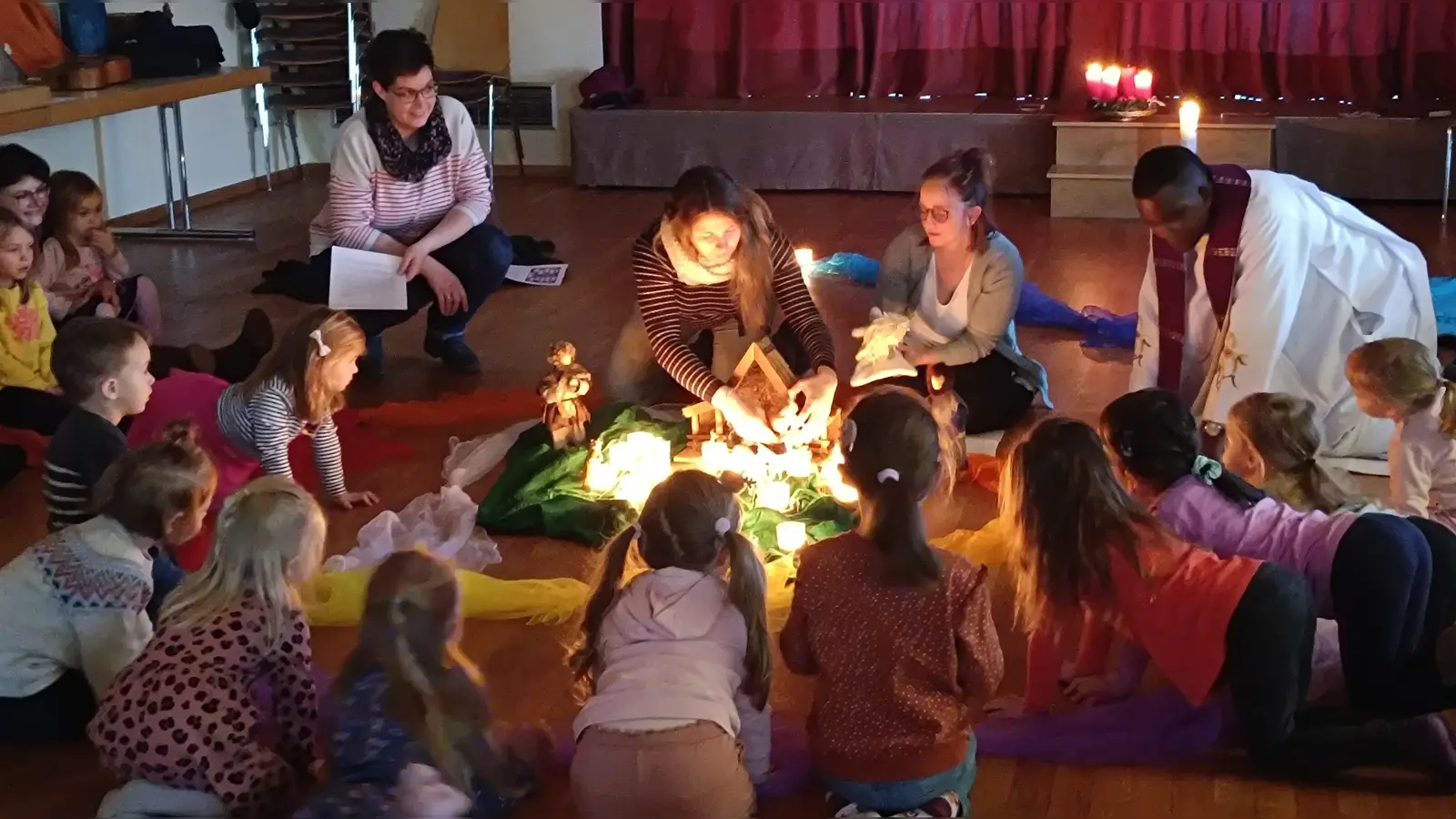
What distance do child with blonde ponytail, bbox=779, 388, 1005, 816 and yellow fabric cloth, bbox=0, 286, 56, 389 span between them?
2471 millimetres

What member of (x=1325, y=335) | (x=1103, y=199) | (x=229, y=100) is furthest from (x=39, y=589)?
(x=229, y=100)

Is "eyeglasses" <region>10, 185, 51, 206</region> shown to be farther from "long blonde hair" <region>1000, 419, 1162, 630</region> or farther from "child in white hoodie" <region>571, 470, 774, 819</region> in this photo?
"long blonde hair" <region>1000, 419, 1162, 630</region>

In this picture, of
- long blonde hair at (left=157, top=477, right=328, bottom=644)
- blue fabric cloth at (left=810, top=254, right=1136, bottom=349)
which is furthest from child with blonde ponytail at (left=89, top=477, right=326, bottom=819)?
blue fabric cloth at (left=810, top=254, right=1136, bottom=349)

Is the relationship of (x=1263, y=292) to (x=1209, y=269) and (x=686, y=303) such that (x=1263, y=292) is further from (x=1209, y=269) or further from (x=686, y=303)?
(x=686, y=303)

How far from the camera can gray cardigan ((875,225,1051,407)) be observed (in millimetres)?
3578

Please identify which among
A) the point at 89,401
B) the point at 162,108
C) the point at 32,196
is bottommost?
the point at 89,401

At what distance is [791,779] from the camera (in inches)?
90.1

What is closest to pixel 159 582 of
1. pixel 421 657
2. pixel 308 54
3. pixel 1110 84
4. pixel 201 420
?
pixel 201 420

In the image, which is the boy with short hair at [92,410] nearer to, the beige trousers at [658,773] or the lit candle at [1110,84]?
the beige trousers at [658,773]

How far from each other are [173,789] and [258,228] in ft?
15.9

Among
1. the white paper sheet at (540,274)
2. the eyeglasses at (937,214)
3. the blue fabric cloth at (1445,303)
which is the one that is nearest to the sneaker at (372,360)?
the white paper sheet at (540,274)

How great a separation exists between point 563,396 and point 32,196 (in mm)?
1749

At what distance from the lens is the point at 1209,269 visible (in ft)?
11.1

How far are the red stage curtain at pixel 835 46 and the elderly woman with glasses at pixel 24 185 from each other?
3.80 meters
